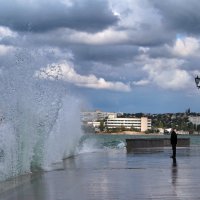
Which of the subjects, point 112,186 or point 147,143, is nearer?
point 112,186

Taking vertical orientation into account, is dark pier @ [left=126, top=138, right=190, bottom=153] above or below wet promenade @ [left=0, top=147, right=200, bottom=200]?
above


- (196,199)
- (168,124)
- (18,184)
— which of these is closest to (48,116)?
(18,184)

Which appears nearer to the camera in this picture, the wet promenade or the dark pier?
the wet promenade

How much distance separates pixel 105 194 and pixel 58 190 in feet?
5.56

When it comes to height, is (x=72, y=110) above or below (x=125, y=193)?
above

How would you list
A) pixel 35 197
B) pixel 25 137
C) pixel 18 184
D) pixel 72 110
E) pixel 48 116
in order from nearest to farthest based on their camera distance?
1. pixel 35 197
2. pixel 18 184
3. pixel 25 137
4. pixel 48 116
5. pixel 72 110

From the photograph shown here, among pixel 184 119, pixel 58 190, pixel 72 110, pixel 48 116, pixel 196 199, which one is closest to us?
pixel 196 199

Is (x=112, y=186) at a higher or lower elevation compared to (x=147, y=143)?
lower

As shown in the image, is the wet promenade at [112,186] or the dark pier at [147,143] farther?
the dark pier at [147,143]

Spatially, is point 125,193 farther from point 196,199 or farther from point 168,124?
point 168,124

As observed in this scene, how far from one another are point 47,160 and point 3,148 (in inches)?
206

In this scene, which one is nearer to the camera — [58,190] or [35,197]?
[35,197]

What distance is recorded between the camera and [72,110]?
42.4 meters

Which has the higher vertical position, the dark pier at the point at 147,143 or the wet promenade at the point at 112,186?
the dark pier at the point at 147,143
